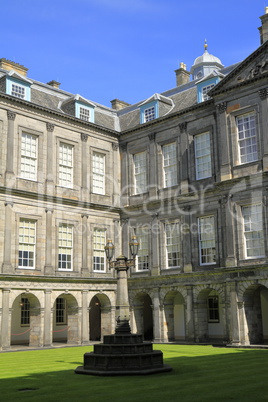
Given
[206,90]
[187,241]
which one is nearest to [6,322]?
[187,241]

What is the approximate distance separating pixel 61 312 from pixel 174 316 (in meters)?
8.54

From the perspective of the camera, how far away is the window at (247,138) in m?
27.7

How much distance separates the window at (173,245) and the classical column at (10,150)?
1015 centimetres

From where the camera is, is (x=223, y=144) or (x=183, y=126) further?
(x=183, y=126)

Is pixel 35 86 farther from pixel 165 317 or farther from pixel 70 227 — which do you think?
pixel 165 317

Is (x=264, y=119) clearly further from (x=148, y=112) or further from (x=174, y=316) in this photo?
(x=174, y=316)

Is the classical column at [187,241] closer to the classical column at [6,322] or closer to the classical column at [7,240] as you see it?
the classical column at [7,240]

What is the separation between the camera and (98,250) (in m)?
33.3

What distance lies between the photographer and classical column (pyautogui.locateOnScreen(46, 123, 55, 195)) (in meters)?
30.9

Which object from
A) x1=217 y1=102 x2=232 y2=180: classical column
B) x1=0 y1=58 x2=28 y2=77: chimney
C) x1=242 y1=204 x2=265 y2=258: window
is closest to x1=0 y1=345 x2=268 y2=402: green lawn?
x1=242 y1=204 x2=265 y2=258: window

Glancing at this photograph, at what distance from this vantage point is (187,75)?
130 feet

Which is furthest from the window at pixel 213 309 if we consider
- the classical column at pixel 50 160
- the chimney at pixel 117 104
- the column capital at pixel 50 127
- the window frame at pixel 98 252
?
the chimney at pixel 117 104

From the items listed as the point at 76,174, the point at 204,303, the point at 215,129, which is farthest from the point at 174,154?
the point at 204,303

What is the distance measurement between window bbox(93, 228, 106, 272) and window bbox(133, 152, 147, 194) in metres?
3.83
